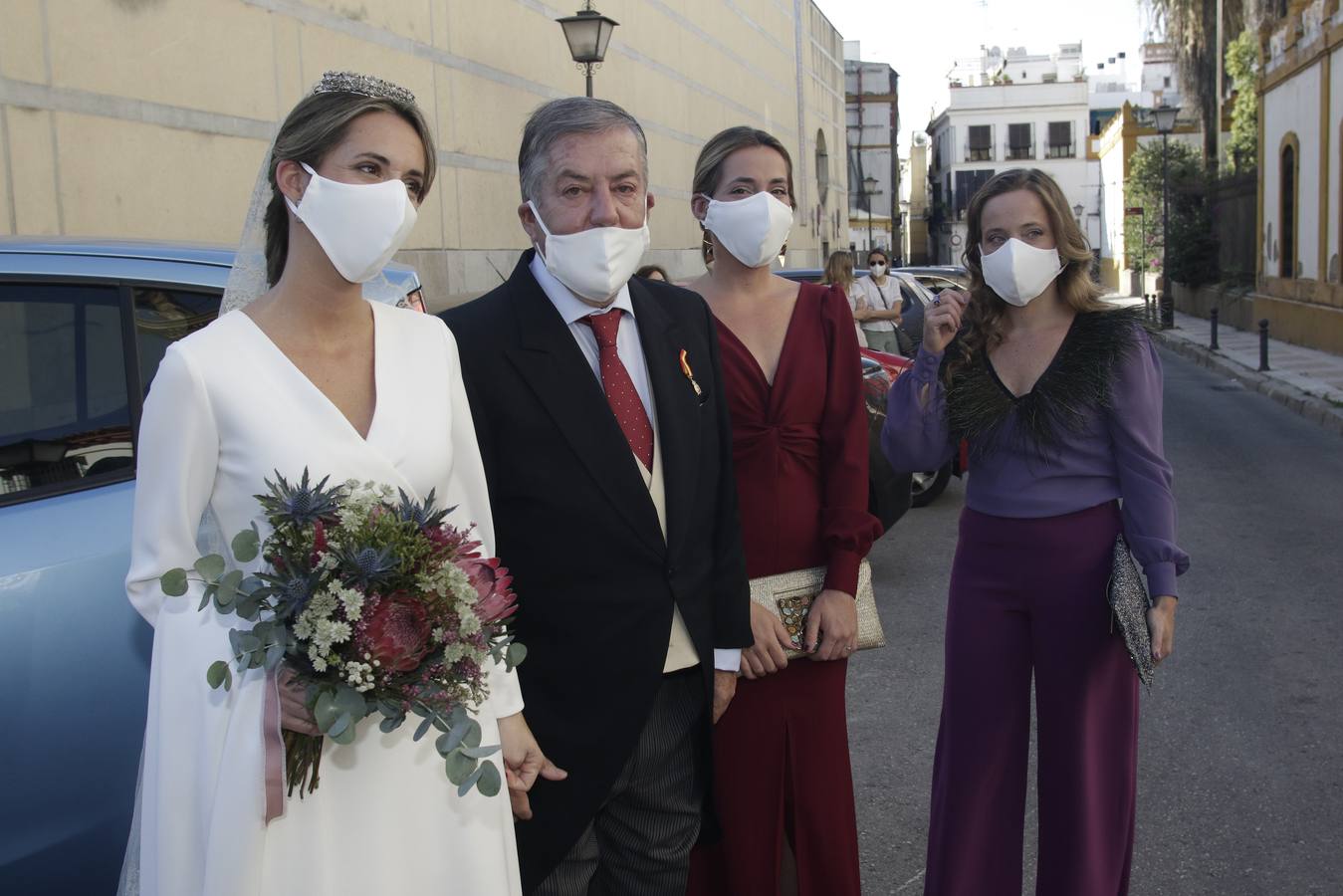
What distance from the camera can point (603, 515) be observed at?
2.67 meters

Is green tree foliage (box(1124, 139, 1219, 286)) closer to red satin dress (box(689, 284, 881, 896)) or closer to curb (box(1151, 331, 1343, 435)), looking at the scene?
curb (box(1151, 331, 1343, 435))

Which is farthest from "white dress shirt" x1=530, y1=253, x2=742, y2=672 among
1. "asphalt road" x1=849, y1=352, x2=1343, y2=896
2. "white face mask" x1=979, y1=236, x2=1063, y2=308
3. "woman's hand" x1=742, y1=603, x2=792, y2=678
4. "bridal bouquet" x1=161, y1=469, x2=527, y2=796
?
"asphalt road" x1=849, y1=352, x2=1343, y2=896

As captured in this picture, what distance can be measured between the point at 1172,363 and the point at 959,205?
56.6 metres

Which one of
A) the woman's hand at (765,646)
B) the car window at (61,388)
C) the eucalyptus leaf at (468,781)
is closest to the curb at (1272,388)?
the woman's hand at (765,646)

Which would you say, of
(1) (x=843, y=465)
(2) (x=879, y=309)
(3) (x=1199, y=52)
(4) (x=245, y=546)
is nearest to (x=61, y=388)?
(4) (x=245, y=546)

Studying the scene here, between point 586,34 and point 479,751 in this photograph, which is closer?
point 479,751

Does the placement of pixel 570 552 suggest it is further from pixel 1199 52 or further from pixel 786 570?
pixel 1199 52

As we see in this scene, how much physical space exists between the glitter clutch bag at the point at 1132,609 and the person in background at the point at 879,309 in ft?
27.8

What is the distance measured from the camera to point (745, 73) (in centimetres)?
2950

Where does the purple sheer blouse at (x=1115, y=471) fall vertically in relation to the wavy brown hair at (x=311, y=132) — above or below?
below

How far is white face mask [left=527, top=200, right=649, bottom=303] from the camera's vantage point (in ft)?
9.03

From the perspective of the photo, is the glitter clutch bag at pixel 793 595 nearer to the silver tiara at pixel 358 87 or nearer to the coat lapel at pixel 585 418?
the coat lapel at pixel 585 418

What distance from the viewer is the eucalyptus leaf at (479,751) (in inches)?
81.6

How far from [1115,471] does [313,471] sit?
2166 millimetres
